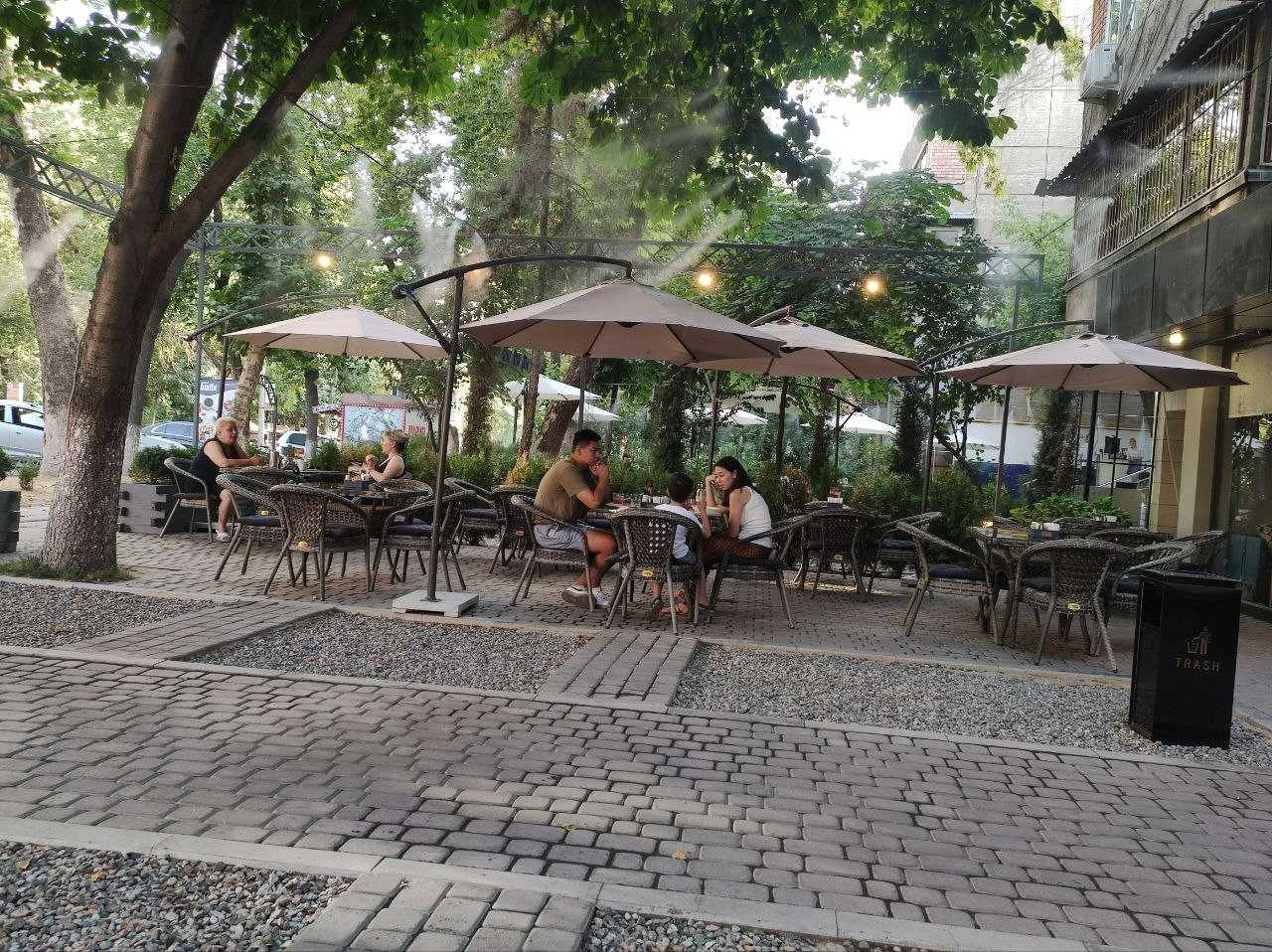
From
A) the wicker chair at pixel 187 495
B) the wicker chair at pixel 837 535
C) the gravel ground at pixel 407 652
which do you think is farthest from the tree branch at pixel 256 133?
the wicker chair at pixel 837 535

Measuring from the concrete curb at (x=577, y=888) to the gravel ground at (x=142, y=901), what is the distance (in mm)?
54

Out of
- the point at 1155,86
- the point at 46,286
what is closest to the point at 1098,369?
the point at 1155,86

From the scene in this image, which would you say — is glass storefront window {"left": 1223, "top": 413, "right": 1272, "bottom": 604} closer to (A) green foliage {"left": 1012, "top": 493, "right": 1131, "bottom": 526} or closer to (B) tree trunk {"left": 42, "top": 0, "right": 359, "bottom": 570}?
(A) green foliage {"left": 1012, "top": 493, "right": 1131, "bottom": 526}

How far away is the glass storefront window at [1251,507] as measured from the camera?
10.9 meters

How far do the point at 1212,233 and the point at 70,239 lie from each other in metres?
26.3

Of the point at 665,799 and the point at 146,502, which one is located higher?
the point at 146,502

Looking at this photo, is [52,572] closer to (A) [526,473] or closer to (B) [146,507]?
(B) [146,507]

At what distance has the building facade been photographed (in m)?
10.6

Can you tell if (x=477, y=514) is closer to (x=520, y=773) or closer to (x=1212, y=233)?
(x=520, y=773)

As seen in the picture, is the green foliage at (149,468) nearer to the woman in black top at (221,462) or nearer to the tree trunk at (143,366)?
the woman in black top at (221,462)

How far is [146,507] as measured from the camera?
40.1 ft

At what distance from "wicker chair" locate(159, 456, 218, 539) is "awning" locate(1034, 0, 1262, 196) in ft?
40.7

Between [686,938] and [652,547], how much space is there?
15.4 feet

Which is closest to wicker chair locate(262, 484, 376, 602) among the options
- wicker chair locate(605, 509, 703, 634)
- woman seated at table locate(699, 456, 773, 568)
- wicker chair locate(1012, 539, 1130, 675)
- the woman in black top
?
wicker chair locate(605, 509, 703, 634)
